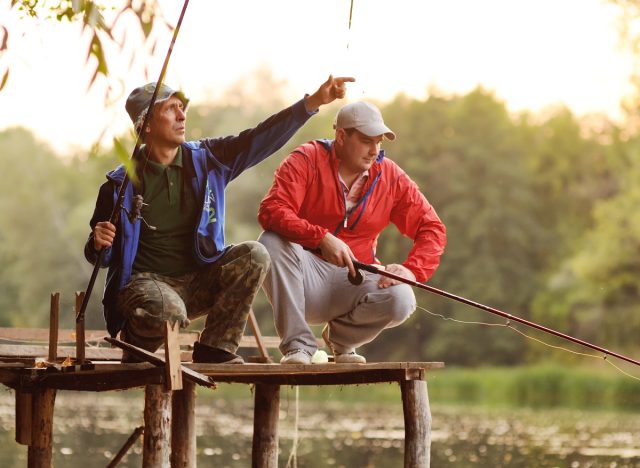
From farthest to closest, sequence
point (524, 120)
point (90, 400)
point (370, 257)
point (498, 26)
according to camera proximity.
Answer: point (498, 26), point (524, 120), point (90, 400), point (370, 257)

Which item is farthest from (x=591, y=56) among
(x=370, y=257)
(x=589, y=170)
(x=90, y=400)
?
(x=370, y=257)

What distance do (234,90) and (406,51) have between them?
19.1 feet

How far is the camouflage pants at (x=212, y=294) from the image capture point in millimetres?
5863

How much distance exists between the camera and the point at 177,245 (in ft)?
20.0

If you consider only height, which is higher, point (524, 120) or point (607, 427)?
point (524, 120)

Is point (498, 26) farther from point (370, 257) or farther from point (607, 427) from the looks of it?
point (370, 257)

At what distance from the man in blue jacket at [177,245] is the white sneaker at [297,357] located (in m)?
0.25

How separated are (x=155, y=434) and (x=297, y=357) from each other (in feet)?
2.65

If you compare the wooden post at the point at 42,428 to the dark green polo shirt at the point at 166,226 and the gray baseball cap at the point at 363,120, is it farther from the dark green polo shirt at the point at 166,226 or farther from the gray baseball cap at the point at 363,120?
the gray baseball cap at the point at 363,120

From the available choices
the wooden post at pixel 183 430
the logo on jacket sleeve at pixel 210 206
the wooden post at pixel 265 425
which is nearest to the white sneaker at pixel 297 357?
the logo on jacket sleeve at pixel 210 206

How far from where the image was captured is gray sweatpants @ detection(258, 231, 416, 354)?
20.4 feet

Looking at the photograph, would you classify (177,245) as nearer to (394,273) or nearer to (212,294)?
(212,294)

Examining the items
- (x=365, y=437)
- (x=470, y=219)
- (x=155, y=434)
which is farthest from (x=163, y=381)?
(x=470, y=219)

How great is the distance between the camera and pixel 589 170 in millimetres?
40031
